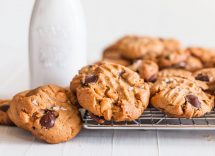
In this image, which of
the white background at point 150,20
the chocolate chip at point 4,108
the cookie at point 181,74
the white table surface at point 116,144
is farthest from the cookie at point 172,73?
the white background at point 150,20

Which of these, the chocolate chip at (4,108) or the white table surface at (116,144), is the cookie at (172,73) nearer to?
the white table surface at (116,144)

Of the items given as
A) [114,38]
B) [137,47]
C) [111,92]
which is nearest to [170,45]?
[137,47]

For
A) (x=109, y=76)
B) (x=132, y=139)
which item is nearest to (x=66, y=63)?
(x=109, y=76)

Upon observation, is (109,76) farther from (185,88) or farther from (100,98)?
(185,88)

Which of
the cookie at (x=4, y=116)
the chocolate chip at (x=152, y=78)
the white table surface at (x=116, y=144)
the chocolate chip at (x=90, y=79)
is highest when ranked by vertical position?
the chocolate chip at (x=90, y=79)

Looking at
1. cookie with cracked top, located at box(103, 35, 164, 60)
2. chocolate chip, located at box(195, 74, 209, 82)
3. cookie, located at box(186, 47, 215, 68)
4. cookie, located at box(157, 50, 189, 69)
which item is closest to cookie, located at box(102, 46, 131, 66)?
cookie with cracked top, located at box(103, 35, 164, 60)
